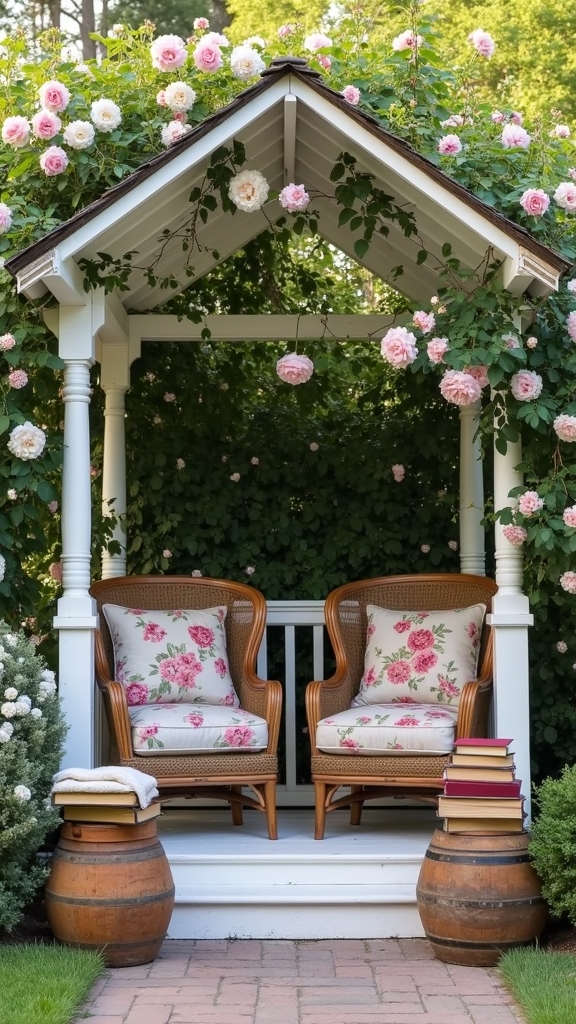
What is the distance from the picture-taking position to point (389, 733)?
4137mm

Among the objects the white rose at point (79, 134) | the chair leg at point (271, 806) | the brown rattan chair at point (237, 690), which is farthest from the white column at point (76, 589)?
the white rose at point (79, 134)

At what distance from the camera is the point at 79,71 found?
4617mm

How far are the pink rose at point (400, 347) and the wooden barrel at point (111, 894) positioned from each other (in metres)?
1.69

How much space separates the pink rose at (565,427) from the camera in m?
3.96

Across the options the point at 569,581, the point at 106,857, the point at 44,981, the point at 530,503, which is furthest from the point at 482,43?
the point at 44,981

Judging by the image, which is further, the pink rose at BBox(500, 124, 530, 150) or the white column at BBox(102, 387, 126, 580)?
the white column at BBox(102, 387, 126, 580)

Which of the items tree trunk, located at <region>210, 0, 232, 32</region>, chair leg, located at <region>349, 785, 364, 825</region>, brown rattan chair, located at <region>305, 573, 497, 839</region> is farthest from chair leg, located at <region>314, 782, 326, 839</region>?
tree trunk, located at <region>210, 0, 232, 32</region>

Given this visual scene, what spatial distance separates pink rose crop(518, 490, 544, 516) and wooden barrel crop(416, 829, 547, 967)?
107 centimetres

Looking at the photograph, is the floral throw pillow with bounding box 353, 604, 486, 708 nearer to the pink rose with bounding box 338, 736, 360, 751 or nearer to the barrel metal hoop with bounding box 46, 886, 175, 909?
the pink rose with bounding box 338, 736, 360, 751

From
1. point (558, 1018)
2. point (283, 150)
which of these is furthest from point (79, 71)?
point (558, 1018)

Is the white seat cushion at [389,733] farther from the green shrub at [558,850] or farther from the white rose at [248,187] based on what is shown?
the white rose at [248,187]

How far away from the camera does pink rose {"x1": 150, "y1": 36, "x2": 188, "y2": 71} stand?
4215 mm

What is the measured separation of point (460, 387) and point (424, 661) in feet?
3.90

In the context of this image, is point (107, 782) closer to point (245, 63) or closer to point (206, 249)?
point (206, 249)
